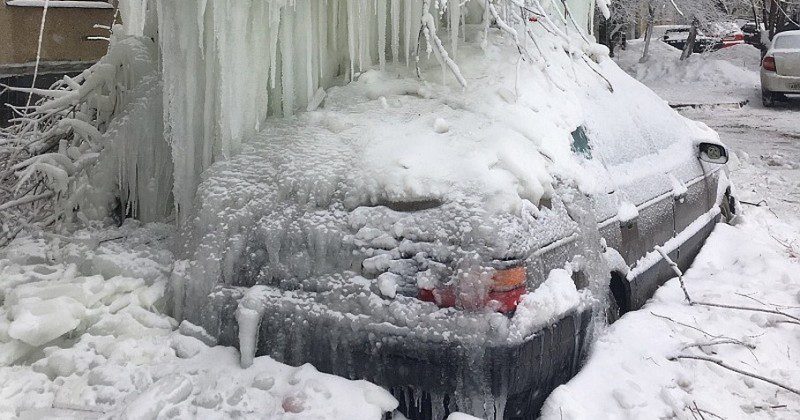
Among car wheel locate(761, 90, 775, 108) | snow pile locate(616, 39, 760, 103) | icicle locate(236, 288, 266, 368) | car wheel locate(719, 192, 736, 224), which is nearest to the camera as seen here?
icicle locate(236, 288, 266, 368)

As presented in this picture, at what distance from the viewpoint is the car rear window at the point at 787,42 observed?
50.4 feet

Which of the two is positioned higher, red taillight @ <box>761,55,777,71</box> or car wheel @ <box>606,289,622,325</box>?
red taillight @ <box>761,55,777,71</box>

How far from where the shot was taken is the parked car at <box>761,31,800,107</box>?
1491cm

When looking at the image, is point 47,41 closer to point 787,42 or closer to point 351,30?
point 351,30

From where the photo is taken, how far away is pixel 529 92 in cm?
321

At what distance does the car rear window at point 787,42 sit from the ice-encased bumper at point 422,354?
15386mm

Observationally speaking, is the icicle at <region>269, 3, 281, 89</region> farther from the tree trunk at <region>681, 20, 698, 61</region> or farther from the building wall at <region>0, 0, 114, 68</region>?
the tree trunk at <region>681, 20, 698, 61</region>

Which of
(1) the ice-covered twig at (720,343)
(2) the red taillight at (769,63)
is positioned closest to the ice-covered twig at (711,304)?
(1) the ice-covered twig at (720,343)

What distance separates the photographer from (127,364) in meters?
2.82

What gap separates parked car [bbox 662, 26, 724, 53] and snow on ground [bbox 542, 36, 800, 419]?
18242mm

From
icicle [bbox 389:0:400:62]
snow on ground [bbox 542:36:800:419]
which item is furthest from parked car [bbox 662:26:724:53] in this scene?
icicle [bbox 389:0:400:62]

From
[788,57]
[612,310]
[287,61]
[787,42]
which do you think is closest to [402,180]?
[287,61]

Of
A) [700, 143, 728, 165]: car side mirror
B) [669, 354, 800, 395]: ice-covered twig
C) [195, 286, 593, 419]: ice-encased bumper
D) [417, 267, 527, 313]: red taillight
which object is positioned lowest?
[669, 354, 800, 395]: ice-covered twig

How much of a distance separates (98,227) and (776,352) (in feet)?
12.5
